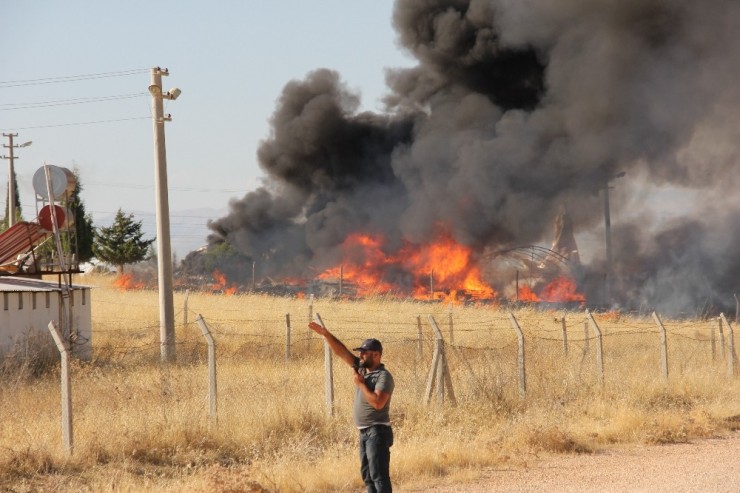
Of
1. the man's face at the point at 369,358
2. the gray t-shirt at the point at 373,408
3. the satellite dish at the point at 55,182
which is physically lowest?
the gray t-shirt at the point at 373,408

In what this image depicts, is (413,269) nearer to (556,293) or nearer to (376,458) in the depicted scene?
(556,293)

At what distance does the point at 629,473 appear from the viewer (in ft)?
32.2

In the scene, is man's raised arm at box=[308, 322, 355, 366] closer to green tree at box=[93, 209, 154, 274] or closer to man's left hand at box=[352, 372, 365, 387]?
man's left hand at box=[352, 372, 365, 387]

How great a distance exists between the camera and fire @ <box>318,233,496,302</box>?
40344 mm

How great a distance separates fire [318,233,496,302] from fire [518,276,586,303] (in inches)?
53.8

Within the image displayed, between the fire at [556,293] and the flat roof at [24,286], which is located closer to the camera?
the flat roof at [24,286]

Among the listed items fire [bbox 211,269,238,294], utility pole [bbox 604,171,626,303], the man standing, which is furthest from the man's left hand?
fire [bbox 211,269,238,294]

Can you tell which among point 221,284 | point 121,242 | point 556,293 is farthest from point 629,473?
point 121,242

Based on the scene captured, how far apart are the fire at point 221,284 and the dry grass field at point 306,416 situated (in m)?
24.7

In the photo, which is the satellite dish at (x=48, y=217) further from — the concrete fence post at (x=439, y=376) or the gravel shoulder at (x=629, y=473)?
the gravel shoulder at (x=629, y=473)

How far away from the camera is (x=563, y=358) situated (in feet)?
53.2

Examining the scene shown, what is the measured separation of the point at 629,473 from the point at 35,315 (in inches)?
463

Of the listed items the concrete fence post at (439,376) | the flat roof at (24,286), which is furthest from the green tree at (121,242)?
the concrete fence post at (439,376)

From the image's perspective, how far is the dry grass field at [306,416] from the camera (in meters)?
9.38
